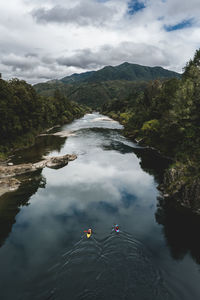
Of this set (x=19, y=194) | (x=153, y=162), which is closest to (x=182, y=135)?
(x=153, y=162)

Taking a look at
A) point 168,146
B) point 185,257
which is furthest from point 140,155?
point 185,257

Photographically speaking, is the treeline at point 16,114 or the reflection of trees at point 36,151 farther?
the treeline at point 16,114

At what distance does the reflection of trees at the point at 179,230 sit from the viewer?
70.7 ft

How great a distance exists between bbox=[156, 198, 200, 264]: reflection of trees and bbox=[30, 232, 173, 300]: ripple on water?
13.4 ft

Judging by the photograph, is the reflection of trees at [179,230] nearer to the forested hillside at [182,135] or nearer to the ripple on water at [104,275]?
the forested hillside at [182,135]

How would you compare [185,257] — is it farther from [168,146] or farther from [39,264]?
[168,146]

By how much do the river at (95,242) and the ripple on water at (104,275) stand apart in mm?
82

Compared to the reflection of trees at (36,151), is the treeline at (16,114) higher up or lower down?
higher up

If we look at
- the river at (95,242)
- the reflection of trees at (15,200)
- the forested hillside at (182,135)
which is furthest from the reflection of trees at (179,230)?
the reflection of trees at (15,200)

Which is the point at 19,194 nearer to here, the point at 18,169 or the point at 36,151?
the point at 18,169

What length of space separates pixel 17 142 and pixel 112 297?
A: 2228 inches

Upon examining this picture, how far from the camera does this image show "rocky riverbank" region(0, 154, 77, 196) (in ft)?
117

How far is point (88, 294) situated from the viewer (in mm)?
15852

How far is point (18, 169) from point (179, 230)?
111 ft
